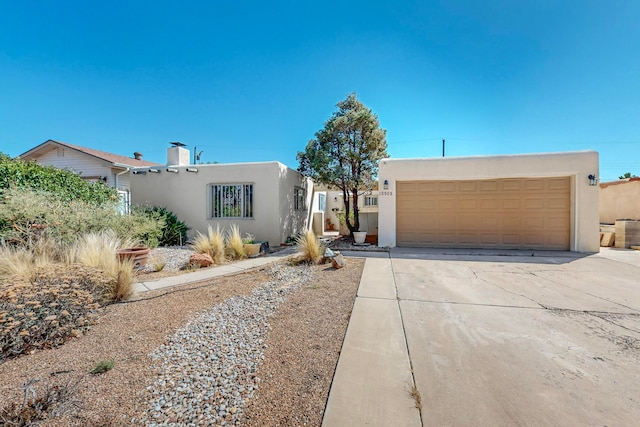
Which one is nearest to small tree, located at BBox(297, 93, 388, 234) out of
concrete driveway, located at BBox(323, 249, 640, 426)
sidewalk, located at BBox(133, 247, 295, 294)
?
sidewalk, located at BBox(133, 247, 295, 294)

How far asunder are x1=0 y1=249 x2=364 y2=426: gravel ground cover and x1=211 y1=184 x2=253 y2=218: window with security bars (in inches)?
260

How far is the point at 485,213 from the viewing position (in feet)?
30.9

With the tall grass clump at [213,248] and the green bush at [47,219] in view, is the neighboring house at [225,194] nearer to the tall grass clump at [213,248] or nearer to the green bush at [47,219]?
the tall grass clump at [213,248]

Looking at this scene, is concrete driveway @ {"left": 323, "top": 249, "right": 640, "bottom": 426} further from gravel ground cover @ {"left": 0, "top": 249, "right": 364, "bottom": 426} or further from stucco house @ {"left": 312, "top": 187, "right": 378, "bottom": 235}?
stucco house @ {"left": 312, "top": 187, "right": 378, "bottom": 235}

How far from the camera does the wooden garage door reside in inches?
352

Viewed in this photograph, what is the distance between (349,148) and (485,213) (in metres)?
5.79

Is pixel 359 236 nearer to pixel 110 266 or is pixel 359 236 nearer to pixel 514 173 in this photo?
pixel 514 173

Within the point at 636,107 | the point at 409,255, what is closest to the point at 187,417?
the point at 409,255

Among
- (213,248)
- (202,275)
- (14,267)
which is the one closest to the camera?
(14,267)

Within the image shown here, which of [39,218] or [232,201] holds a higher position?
[232,201]

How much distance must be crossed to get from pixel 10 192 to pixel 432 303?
33.1ft

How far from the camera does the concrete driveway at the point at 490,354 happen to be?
74.6 inches

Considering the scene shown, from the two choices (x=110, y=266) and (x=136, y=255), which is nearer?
(x=110, y=266)

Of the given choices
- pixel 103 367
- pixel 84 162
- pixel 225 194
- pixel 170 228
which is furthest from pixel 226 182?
pixel 84 162
